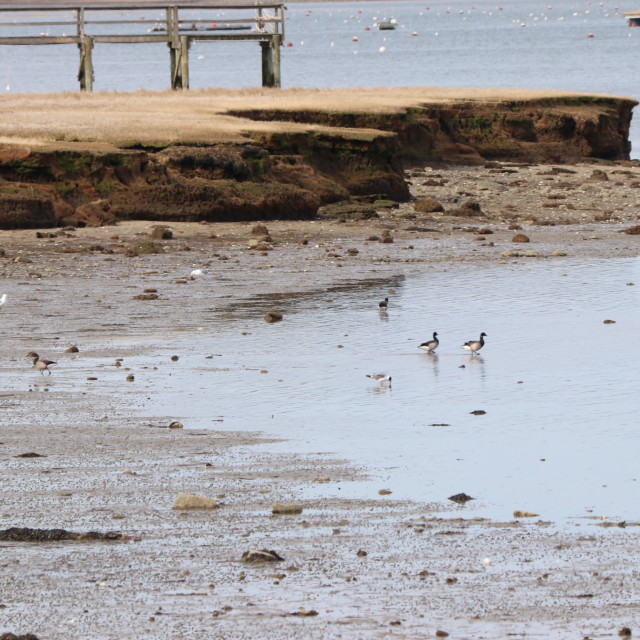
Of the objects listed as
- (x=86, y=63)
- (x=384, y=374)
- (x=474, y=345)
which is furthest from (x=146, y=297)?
(x=86, y=63)

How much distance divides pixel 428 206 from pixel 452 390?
1265 centimetres

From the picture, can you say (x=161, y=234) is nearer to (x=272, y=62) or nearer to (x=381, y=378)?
(x=381, y=378)

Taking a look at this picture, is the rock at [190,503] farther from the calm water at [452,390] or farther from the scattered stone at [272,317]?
the scattered stone at [272,317]

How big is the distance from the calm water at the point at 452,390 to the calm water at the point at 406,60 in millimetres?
26837

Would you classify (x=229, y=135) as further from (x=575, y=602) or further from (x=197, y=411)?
(x=575, y=602)

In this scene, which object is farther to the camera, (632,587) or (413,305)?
(413,305)

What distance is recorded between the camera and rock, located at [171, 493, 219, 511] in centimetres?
849

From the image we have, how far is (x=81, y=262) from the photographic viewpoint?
19.2m

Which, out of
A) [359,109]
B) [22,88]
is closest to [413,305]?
[359,109]

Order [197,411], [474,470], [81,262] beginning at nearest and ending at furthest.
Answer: [474,470] < [197,411] < [81,262]

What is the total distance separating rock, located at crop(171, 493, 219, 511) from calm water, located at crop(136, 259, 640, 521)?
807mm

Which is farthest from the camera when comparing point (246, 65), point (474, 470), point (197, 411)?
point (246, 65)

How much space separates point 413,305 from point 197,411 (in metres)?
5.98

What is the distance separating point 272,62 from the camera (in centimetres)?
4359
